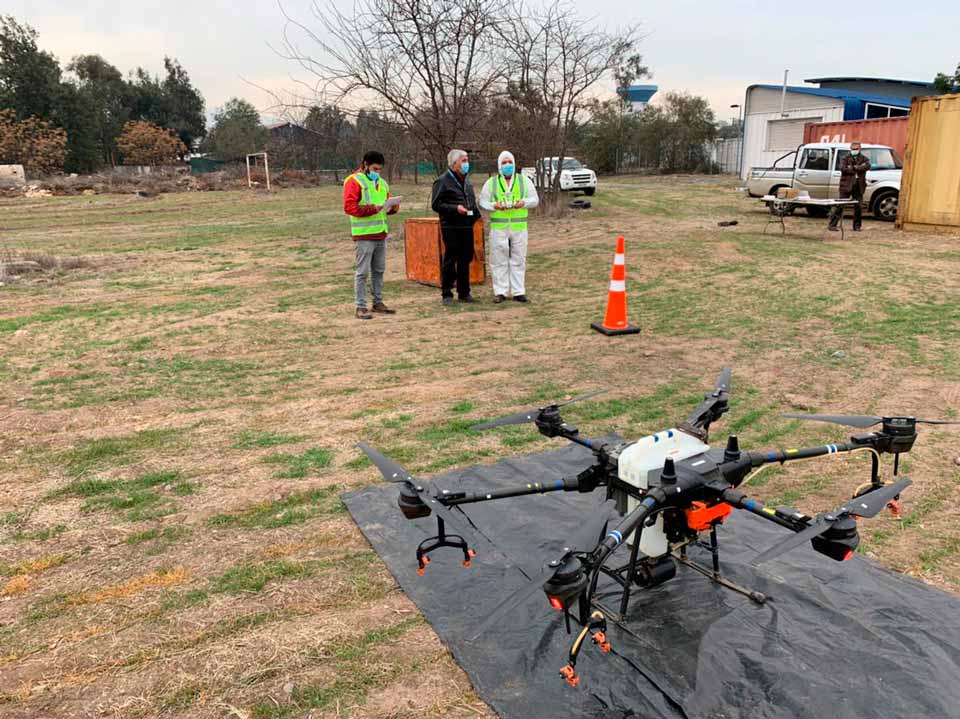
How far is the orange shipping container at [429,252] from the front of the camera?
9.45 metres

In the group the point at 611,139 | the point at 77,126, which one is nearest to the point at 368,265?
the point at 611,139

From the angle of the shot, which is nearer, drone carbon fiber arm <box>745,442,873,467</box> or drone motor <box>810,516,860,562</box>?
drone motor <box>810,516,860,562</box>

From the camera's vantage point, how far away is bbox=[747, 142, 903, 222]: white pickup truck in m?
15.8

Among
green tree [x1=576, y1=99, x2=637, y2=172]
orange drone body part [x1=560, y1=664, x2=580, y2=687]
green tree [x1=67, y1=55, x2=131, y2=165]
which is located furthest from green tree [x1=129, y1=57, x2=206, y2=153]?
orange drone body part [x1=560, y1=664, x2=580, y2=687]

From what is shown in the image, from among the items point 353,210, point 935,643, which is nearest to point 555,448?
point 935,643

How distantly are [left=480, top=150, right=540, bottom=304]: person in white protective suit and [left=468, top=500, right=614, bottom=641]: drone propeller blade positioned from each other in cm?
651

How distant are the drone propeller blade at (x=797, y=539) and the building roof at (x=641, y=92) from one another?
38.3 metres

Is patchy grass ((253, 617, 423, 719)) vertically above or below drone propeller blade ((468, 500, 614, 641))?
below

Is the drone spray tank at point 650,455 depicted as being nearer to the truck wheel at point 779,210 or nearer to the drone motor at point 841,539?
the drone motor at point 841,539

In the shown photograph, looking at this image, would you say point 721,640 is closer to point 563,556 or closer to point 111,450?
point 563,556

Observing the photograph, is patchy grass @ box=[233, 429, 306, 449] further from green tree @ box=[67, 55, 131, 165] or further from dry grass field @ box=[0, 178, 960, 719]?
green tree @ box=[67, 55, 131, 165]

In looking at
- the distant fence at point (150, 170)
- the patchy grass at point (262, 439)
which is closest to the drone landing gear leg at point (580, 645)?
the patchy grass at point (262, 439)

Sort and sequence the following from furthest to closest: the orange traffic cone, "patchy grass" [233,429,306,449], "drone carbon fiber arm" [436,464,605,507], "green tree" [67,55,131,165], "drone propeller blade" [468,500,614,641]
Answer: "green tree" [67,55,131,165], the orange traffic cone, "patchy grass" [233,429,306,449], "drone carbon fiber arm" [436,464,605,507], "drone propeller blade" [468,500,614,641]

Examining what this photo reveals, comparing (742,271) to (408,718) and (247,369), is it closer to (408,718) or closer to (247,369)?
(247,369)
